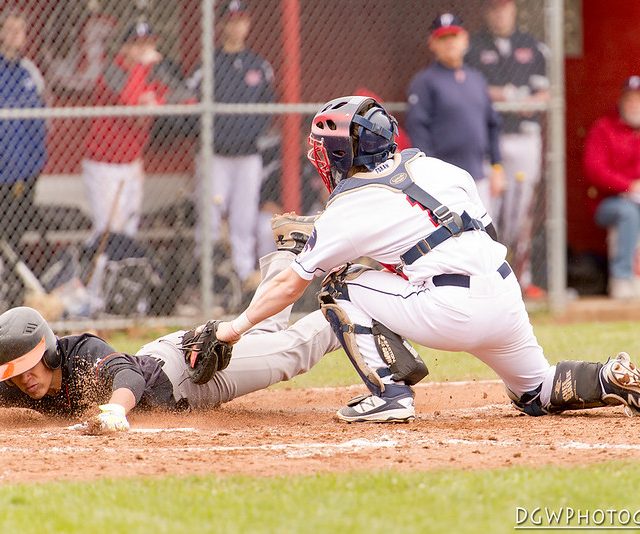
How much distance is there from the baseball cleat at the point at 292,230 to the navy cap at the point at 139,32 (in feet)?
13.1

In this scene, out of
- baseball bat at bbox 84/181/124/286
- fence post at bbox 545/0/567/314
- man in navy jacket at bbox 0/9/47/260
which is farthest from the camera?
fence post at bbox 545/0/567/314

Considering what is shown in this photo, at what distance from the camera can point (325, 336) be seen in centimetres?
610

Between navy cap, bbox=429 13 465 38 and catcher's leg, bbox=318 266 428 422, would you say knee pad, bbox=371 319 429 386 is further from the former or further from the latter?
navy cap, bbox=429 13 465 38

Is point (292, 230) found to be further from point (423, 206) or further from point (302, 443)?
point (302, 443)

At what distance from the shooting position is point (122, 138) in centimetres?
970

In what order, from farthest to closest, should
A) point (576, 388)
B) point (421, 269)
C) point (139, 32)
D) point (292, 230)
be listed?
point (139, 32) < point (292, 230) < point (576, 388) < point (421, 269)

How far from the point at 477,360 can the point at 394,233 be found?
314cm

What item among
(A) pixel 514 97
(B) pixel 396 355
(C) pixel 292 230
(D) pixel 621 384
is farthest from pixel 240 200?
(D) pixel 621 384

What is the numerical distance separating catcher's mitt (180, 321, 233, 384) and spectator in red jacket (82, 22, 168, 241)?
4097mm

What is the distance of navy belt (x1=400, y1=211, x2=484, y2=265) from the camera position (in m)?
5.26

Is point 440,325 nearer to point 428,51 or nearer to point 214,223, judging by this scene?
point 214,223

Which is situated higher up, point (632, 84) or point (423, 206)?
point (632, 84)

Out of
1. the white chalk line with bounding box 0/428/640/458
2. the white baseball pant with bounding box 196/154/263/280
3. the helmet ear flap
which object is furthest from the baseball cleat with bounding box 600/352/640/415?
the white baseball pant with bounding box 196/154/263/280

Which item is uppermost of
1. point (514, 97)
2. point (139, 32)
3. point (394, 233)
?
point (139, 32)
